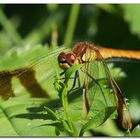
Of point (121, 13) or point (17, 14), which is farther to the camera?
point (17, 14)

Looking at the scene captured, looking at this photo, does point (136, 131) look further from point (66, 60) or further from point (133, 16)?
point (133, 16)

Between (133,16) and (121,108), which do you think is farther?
(133,16)

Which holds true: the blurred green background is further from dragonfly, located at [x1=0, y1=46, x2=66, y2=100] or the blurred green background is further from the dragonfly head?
the dragonfly head

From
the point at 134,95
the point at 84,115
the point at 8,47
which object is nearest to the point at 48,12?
the point at 8,47

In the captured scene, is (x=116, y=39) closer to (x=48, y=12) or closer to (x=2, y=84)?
(x=48, y=12)

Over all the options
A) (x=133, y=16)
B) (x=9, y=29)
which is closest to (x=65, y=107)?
(x=133, y=16)

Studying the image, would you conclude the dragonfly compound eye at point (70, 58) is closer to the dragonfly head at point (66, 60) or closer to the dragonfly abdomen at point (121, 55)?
the dragonfly head at point (66, 60)
